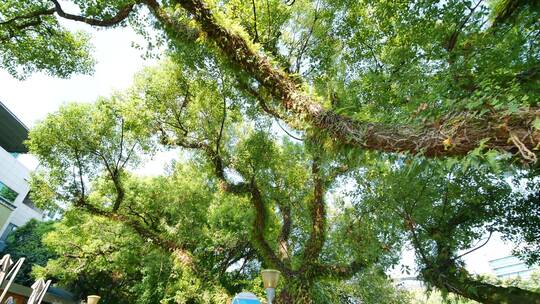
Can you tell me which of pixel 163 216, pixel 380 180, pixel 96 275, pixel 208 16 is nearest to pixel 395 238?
pixel 380 180

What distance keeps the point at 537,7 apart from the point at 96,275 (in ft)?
70.2

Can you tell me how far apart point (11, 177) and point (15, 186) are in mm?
868

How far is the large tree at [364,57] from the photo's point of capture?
9.74 ft

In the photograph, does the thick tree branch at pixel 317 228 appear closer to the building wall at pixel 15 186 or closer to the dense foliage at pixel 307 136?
the dense foliage at pixel 307 136

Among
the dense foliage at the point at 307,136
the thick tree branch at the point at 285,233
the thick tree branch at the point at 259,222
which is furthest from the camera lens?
the thick tree branch at the point at 285,233

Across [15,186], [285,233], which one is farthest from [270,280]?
[15,186]

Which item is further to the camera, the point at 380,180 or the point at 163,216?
the point at 163,216

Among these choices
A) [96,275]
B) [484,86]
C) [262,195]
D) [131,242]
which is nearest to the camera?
[484,86]

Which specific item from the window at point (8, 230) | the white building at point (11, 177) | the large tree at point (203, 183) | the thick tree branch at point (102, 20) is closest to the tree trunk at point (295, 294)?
the large tree at point (203, 183)

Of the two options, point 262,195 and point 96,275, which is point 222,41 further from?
point 96,275

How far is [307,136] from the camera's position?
4.47 meters

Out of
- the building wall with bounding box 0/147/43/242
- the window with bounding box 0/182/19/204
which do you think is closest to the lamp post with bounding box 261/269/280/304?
the building wall with bounding box 0/147/43/242

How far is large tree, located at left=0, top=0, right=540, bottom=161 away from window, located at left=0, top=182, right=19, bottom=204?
57.1 feet

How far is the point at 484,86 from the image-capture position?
3406mm
